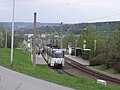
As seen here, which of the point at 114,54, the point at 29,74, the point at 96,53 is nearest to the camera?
the point at 29,74

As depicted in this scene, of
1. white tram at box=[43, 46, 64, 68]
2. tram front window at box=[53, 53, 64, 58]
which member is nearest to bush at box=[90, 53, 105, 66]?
white tram at box=[43, 46, 64, 68]

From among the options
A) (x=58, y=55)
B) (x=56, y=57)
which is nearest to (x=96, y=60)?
(x=58, y=55)

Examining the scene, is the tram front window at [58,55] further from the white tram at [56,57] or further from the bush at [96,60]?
the bush at [96,60]

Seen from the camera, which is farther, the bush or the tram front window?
the bush

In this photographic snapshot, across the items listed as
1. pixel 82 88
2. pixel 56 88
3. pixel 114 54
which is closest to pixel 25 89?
pixel 56 88

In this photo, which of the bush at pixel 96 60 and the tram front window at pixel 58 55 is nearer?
the tram front window at pixel 58 55

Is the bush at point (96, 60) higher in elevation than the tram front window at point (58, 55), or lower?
lower

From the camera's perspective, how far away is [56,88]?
16.0m

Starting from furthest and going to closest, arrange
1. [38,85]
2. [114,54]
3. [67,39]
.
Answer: [67,39] < [114,54] < [38,85]

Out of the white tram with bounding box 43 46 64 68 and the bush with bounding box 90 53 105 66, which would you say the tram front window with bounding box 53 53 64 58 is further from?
the bush with bounding box 90 53 105 66

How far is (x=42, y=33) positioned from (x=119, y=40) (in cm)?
10625

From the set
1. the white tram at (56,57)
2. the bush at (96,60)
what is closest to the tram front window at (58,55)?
the white tram at (56,57)

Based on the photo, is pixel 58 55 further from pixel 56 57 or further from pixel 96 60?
pixel 96 60

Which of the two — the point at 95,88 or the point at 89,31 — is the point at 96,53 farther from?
the point at 95,88
